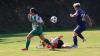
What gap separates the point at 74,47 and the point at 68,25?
25.6 metres

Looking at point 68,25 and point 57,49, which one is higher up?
point 57,49

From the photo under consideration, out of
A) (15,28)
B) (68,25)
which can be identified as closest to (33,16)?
(15,28)

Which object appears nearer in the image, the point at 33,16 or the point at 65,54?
the point at 65,54

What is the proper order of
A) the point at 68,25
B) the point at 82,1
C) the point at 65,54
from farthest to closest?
the point at 82,1, the point at 68,25, the point at 65,54

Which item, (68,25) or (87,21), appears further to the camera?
(68,25)

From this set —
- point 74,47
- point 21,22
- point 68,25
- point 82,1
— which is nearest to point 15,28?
point 21,22

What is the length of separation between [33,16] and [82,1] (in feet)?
99.3

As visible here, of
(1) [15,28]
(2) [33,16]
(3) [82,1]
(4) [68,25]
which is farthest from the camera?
(3) [82,1]

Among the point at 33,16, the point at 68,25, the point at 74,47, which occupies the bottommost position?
the point at 68,25

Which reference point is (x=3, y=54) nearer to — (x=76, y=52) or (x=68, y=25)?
(x=76, y=52)

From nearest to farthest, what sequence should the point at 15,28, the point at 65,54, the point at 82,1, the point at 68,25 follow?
the point at 65,54
the point at 15,28
the point at 68,25
the point at 82,1

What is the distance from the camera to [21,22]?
144ft

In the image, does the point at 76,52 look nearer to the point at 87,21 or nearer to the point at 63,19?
the point at 87,21

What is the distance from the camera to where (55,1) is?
1876 inches
